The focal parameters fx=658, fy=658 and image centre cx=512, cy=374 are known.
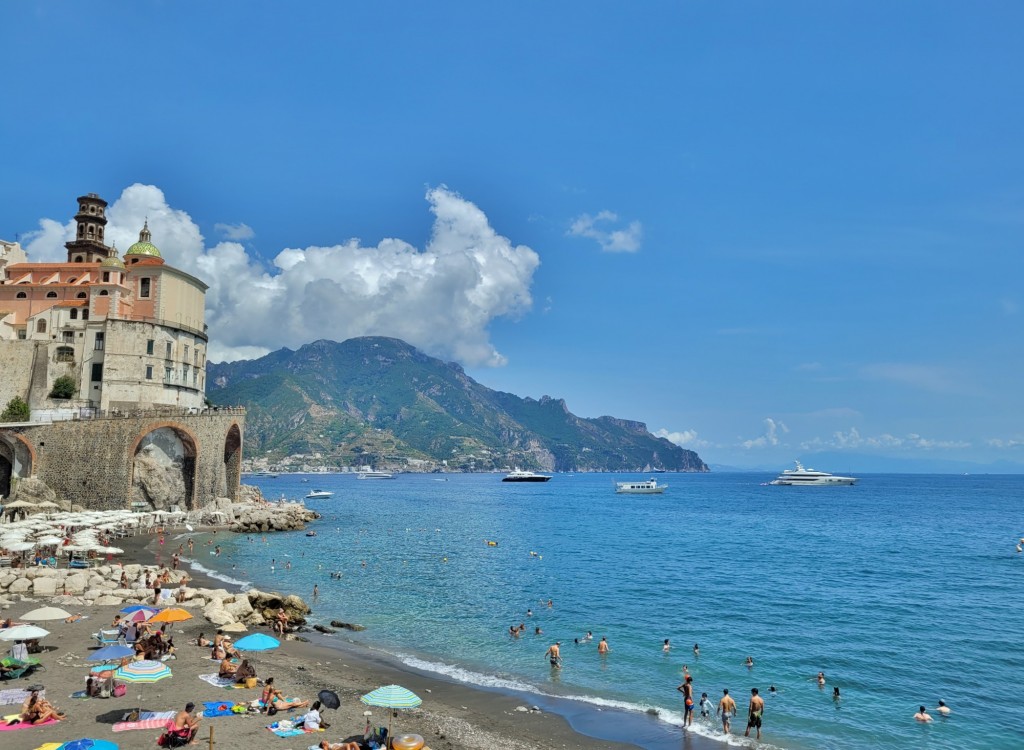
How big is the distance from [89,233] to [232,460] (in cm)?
3600

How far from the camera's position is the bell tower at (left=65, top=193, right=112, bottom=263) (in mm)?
82438

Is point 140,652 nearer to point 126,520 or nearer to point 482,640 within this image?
point 482,640

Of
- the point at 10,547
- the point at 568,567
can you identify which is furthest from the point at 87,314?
the point at 568,567

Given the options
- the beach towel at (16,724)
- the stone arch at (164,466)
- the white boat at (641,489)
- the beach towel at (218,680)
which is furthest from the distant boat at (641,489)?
the beach towel at (16,724)

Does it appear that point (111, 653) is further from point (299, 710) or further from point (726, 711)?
point (726, 711)

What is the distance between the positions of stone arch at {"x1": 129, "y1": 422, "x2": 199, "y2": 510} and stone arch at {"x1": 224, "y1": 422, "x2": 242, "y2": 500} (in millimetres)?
7243

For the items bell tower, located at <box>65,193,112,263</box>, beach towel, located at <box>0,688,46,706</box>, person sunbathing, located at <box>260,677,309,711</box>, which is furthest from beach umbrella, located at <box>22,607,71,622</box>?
bell tower, located at <box>65,193,112,263</box>

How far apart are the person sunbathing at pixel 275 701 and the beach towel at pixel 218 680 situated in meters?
2.28

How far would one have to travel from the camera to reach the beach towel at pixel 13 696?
1797cm

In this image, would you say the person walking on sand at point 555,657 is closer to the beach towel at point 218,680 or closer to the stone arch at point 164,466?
the beach towel at point 218,680

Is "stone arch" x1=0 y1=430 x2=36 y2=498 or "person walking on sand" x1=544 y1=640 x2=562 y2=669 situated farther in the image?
"stone arch" x1=0 y1=430 x2=36 y2=498

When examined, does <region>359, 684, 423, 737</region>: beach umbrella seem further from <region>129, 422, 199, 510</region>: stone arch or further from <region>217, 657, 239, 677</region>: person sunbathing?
<region>129, 422, 199, 510</region>: stone arch

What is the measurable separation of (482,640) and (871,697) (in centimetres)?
1592

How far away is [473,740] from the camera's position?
712 inches
